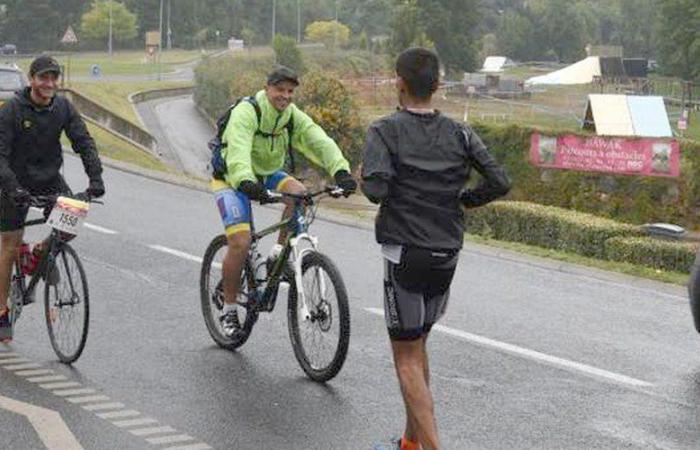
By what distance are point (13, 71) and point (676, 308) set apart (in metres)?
18.5

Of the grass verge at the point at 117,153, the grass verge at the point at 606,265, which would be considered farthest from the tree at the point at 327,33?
the grass verge at the point at 606,265

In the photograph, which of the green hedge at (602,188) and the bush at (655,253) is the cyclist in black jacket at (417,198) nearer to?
the bush at (655,253)

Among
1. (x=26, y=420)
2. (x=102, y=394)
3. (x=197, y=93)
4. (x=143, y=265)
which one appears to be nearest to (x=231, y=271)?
(x=102, y=394)

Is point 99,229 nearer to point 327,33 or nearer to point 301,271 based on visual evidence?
point 301,271

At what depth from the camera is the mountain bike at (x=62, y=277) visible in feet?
25.0

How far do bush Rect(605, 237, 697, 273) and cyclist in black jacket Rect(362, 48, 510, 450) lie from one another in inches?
375

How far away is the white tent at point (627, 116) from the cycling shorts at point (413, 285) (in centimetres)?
4275

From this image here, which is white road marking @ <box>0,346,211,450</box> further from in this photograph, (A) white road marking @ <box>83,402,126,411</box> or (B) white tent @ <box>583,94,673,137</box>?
(B) white tent @ <box>583,94,673,137</box>

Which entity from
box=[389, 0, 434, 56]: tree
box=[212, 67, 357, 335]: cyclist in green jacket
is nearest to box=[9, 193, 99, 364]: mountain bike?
box=[212, 67, 357, 335]: cyclist in green jacket

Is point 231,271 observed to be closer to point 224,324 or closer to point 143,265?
point 224,324

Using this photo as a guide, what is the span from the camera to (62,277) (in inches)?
314

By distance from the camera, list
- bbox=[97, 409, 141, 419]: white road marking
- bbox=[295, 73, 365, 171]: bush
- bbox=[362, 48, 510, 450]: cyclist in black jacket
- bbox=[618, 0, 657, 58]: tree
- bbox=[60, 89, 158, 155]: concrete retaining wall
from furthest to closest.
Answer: bbox=[618, 0, 657, 58]: tree → bbox=[295, 73, 365, 171]: bush → bbox=[60, 89, 158, 155]: concrete retaining wall → bbox=[97, 409, 141, 419]: white road marking → bbox=[362, 48, 510, 450]: cyclist in black jacket

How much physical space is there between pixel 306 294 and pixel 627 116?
42.5m

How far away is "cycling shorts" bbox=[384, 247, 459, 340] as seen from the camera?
5566mm
